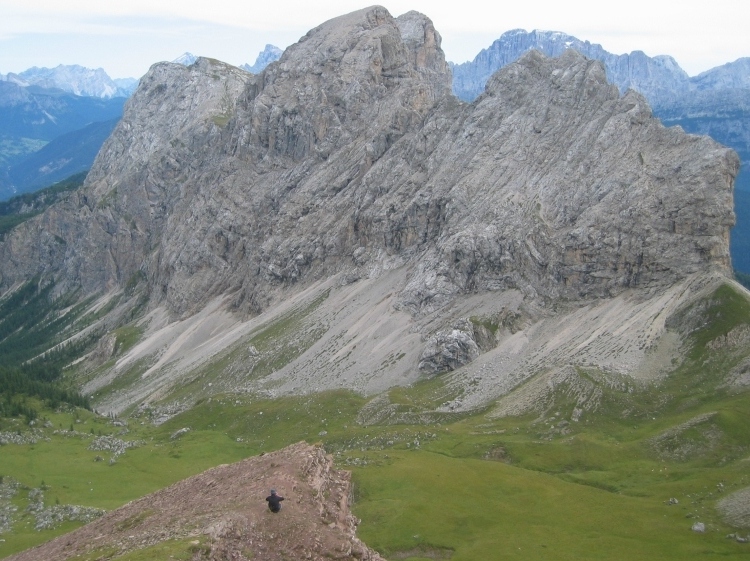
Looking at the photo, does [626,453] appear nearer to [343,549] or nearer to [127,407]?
[343,549]

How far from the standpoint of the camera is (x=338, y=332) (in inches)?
6314

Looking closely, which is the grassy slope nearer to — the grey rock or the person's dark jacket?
the grey rock

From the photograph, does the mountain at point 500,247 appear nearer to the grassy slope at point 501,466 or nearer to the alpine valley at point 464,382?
the alpine valley at point 464,382

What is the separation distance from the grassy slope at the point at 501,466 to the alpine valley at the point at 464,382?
1.28 feet

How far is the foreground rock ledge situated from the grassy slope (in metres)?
3.71

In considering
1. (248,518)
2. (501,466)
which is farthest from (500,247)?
(248,518)

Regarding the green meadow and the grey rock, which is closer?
the green meadow

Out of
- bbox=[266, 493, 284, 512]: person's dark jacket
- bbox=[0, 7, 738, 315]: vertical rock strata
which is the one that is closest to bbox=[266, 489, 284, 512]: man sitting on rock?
bbox=[266, 493, 284, 512]: person's dark jacket

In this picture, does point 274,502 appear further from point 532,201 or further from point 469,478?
point 532,201

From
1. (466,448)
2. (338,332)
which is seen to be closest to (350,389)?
(338,332)

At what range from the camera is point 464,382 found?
13212 cm

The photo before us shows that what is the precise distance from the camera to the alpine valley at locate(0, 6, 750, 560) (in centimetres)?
6731

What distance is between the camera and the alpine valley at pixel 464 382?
6731cm

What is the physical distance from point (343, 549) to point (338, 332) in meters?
117
